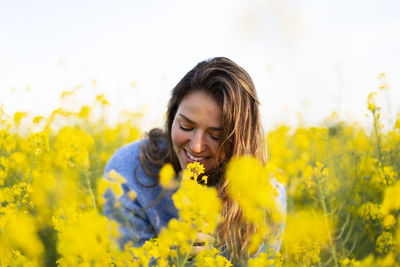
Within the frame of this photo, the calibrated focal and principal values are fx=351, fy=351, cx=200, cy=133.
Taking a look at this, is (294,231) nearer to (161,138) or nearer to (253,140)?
(253,140)

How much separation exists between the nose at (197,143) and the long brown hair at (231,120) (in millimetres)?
99

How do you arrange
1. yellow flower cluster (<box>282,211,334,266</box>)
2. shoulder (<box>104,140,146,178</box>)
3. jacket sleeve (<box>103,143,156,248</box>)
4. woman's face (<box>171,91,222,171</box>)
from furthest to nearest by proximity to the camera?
shoulder (<box>104,140,146,178</box>) < jacket sleeve (<box>103,143,156,248</box>) < woman's face (<box>171,91,222,171</box>) < yellow flower cluster (<box>282,211,334,266</box>)

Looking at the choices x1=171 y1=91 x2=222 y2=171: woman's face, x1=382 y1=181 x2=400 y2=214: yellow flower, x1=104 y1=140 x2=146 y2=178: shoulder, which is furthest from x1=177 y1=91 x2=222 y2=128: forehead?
x1=382 y1=181 x2=400 y2=214: yellow flower

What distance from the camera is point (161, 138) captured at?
263cm

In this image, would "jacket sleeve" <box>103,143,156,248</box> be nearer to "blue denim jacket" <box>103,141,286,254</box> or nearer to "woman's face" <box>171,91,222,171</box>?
"blue denim jacket" <box>103,141,286,254</box>

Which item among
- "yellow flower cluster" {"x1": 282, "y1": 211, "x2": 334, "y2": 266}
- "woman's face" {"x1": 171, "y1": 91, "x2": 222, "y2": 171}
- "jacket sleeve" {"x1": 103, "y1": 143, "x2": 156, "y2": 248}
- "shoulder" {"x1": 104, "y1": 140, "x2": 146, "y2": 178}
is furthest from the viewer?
"shoulder" {"x1": 104, "y1": 140, "x2": 146, "y2": 178}

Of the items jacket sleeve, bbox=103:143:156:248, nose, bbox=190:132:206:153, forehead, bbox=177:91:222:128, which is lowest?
jacket sleeve, bbox=103:143:156:248

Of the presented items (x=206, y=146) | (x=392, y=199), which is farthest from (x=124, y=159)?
(x=392, y=199)

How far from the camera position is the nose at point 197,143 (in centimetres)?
182

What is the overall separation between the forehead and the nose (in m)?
0.07

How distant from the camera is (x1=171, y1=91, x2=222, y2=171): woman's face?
1.88 meters

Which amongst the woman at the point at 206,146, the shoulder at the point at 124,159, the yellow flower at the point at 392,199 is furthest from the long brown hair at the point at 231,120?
the yellow flower at the point at 392,199

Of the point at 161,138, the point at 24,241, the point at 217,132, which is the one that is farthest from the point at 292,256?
the point at 24,241

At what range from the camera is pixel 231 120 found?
1897 millimetres
